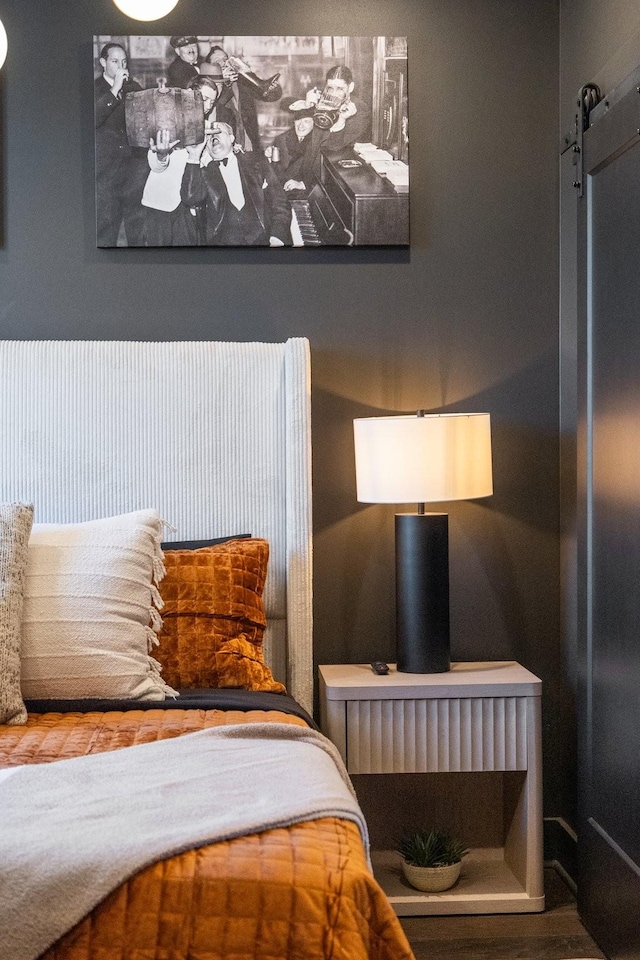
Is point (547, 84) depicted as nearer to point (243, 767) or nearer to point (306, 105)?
point (306, 105)

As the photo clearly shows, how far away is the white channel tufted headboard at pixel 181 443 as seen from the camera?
9.41 ft

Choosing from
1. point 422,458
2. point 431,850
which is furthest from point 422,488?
point 431,850

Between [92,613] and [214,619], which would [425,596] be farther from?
[92,613]

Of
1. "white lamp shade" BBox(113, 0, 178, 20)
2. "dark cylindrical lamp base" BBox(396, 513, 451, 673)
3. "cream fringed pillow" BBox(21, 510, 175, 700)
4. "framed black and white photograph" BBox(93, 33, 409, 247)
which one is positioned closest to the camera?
"white lamp shade" BBox(113, 0, 178, 20)

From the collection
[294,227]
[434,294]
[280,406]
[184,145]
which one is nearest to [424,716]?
[280,406]

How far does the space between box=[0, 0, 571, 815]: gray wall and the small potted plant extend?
1.44ft

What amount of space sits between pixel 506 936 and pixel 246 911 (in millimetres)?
1409

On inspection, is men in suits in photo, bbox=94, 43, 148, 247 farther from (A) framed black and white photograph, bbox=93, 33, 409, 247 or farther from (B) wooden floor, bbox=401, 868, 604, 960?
(B) wooden floor, bbox=401, 868, 604, 960

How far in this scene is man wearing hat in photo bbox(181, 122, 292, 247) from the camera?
9.77 feet

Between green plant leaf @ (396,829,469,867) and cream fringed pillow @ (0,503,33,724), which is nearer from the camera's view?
cream fringed pillow @ (0,503,33,724)

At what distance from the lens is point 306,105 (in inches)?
118

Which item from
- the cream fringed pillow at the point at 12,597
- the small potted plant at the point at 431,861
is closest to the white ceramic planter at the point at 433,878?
the small potted plant at the point at 431,861

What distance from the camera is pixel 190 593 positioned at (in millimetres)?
2578

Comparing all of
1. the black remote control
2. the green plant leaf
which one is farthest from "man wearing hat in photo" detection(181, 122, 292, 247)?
the green plant leaf
